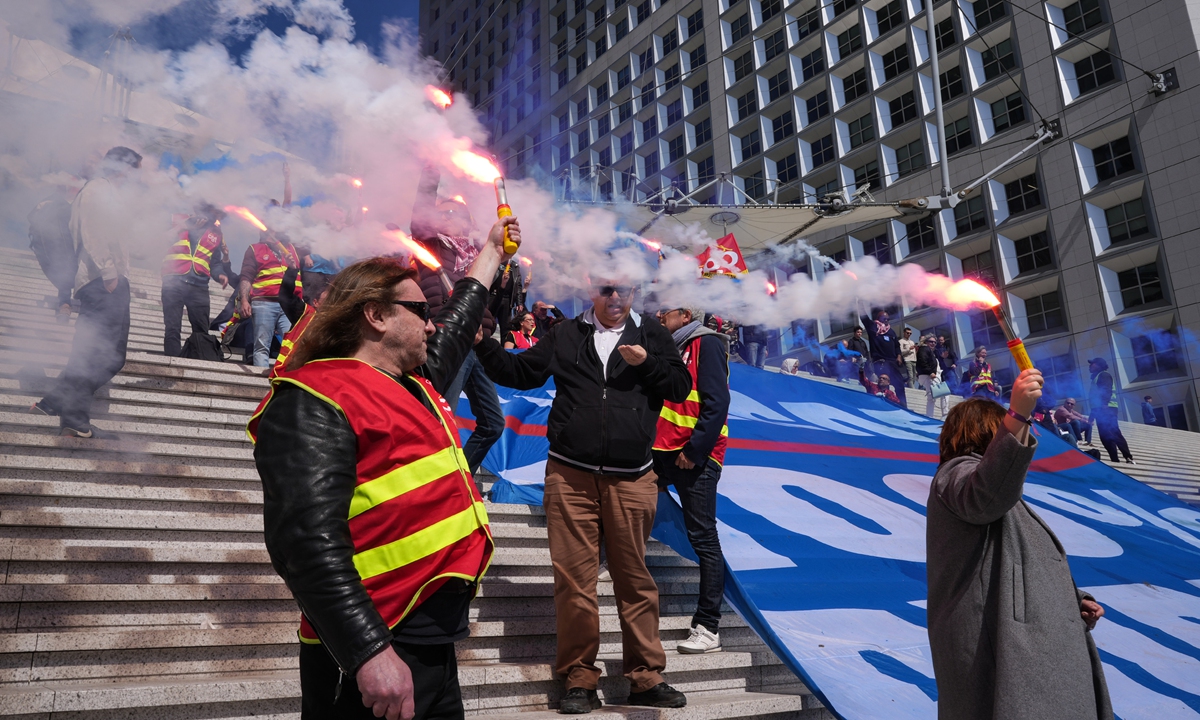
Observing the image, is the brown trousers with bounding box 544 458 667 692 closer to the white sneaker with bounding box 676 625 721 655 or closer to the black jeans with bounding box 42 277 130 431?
the white sneaker with bounding box 676 625 721 655

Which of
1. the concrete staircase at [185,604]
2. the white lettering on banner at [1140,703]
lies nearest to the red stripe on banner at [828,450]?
the concrete staircase at [185,604]

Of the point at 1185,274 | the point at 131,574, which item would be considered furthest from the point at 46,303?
the point at 1185,274

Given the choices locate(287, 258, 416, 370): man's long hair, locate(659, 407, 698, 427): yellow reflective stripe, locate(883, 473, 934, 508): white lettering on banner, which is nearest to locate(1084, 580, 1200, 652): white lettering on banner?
locate(883, 473, 934, 508): white lettering on banner

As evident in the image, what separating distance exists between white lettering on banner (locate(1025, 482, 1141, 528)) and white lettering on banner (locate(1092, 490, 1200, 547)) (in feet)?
0.64

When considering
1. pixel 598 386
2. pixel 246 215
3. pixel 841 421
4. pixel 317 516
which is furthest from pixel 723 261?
pixel 317 516

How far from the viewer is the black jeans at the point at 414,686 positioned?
5.69ft

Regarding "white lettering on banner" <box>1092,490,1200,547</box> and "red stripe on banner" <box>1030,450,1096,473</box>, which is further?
"red stripe on banner" <box>1030,450,1096,473</box>

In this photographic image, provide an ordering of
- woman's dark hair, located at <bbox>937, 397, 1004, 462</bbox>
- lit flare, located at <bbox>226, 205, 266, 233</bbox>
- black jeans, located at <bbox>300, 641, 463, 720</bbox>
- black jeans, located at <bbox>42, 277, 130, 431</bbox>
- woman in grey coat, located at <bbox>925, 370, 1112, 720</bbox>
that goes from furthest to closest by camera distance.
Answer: lit flare, located at <bbox>226, 205, 266, 233</bbox> < black jeans, located at <bbox>42, 277, 130, 431</bbox> < woman's dark hair, located at <bbox>937, 397, 1004, 462</bbox> < woman in grey coat, located at <bbox>925, 370, 1112, 720</bbox> < black jeans, located at <bbox>300, 641, 463, 720</bbox>

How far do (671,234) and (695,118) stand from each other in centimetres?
2537

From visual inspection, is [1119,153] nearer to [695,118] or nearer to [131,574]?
[695,118]

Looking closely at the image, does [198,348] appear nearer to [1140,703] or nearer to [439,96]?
[439,96]

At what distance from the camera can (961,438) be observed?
Answer: 117 inches

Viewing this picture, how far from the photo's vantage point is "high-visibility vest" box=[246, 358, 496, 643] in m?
1.77

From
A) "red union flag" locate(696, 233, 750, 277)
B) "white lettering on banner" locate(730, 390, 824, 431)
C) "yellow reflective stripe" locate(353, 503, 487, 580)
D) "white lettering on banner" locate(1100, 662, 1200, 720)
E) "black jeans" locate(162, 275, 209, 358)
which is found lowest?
"white lettering on banner" locate(1100, 662, 1200, 720)
